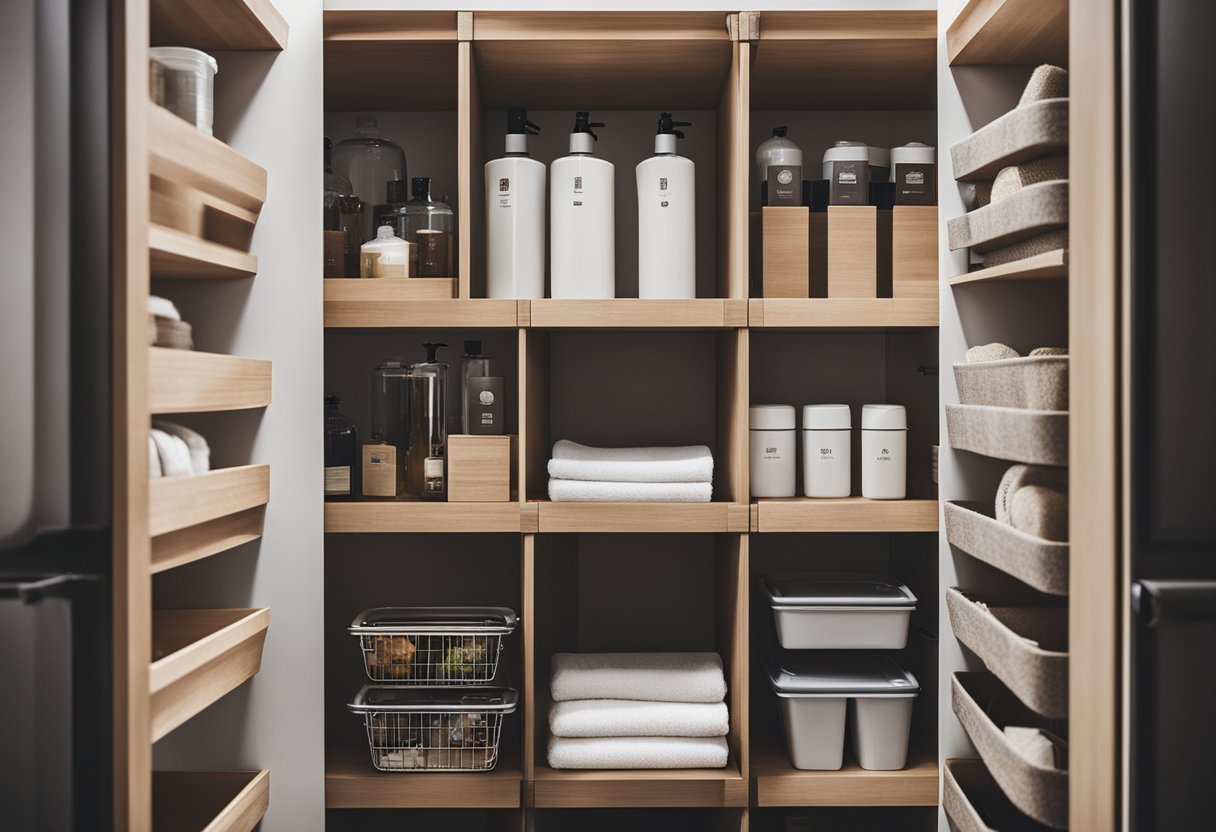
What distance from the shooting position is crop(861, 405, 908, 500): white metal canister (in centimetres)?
176

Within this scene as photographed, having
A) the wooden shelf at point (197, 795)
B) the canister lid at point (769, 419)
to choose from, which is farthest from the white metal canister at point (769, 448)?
the wooden shelf at point (197, 795)

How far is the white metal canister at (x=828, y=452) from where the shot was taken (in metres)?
1.78

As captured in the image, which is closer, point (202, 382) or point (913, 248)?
point (202, 382)

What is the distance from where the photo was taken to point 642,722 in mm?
1713

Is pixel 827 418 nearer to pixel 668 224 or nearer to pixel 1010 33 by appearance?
pixel 668 224

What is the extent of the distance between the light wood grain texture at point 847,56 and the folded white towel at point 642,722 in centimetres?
115

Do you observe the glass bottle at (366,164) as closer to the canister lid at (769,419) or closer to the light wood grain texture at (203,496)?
the light wood grain texture at (203,496)

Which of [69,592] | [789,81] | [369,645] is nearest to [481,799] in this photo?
[369,645]

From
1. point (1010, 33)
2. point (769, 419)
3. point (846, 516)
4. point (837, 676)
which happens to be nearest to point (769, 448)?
point (769, 419)

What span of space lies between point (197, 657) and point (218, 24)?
93cm

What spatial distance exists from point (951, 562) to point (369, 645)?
101 centimetres

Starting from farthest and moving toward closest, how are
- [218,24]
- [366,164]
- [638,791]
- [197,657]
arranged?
1. [366,164]
2. [638,791]
3. [218,24]
4. [197,657]
